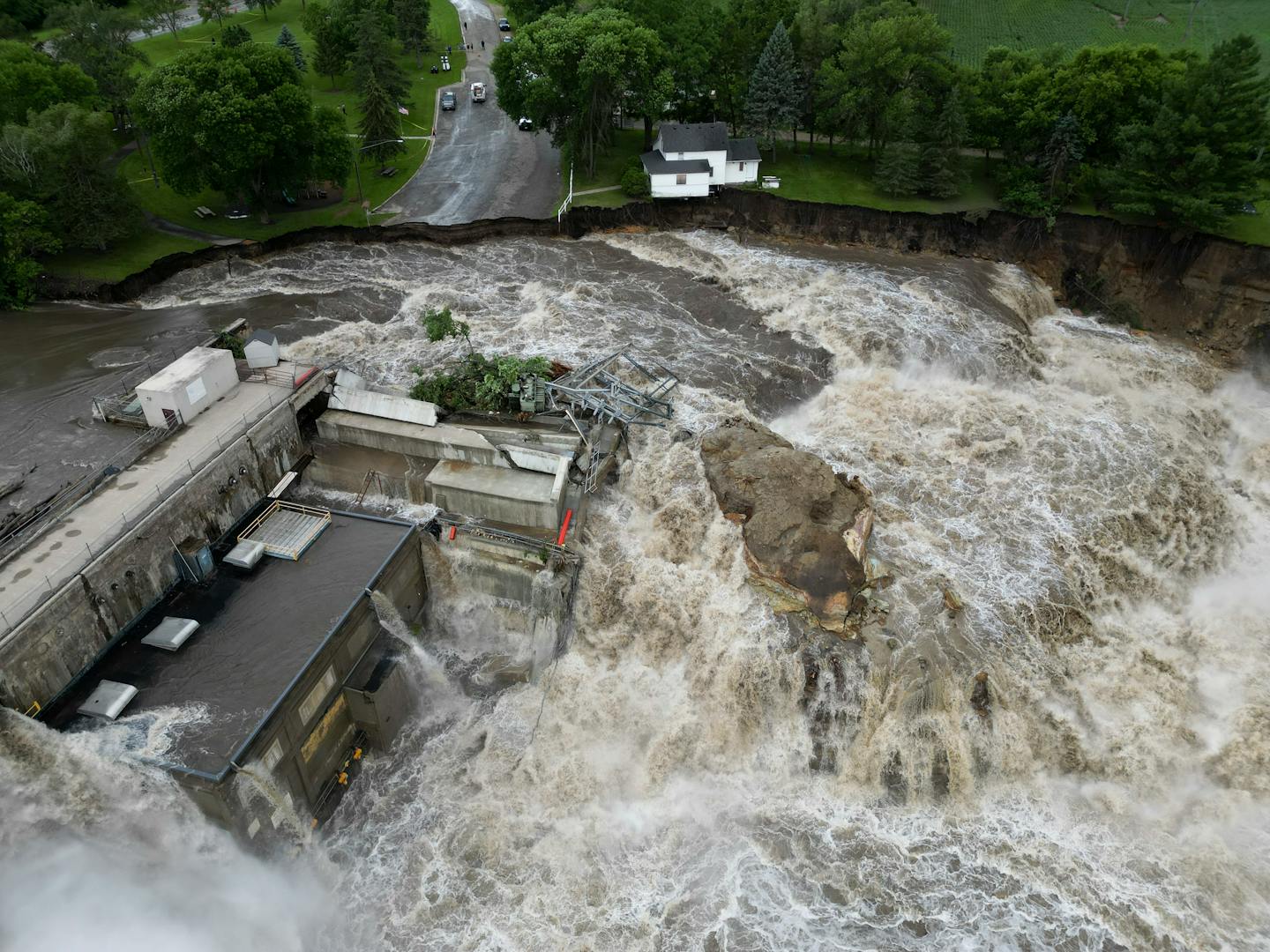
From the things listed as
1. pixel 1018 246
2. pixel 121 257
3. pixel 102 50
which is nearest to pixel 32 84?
pixel 121 257

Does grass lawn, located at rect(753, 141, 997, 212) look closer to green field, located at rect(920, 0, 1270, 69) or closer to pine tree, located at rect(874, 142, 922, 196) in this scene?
pine tree, located at rect(874, 142, 922, 196)

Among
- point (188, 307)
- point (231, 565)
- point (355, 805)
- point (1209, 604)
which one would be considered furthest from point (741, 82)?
point (355, 805)

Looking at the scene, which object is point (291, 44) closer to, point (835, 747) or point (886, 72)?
point (886, 72)

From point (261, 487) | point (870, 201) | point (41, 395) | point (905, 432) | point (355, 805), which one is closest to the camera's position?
point (355, 805)

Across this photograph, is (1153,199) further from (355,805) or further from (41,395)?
(41,395)

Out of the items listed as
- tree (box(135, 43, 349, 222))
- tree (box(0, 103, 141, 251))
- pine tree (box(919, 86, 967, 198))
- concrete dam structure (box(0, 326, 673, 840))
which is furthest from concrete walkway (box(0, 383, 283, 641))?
pine tree (box(919, 86, 967, 198))

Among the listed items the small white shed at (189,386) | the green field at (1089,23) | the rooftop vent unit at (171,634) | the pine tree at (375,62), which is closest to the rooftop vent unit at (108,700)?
the rooftop vent unit at (171,634)

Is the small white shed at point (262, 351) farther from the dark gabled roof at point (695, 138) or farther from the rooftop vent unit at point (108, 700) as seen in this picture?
the dark gabled roof at point (695, 138)
